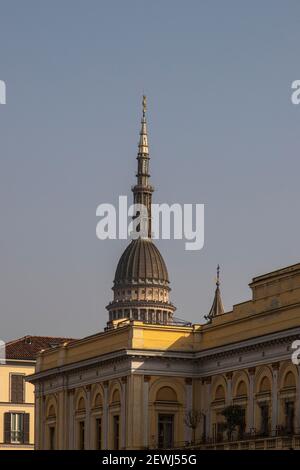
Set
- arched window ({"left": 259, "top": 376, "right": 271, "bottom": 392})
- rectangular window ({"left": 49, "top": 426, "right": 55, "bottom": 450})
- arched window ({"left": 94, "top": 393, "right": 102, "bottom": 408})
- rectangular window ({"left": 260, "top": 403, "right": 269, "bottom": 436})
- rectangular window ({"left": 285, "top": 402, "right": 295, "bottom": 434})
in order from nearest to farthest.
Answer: rectangular window ({"left": 285, "top": 402, "right": 295, "bottom": 434}), rectangular window ({"left": 260, "top": 403, "right": 269, "bottom": 436}), arched window ({"left": 259, "top": 376, "right": 271, "bottom": 392}), arched window ({"left": 94, "top": 393, "right": 102, "bottom": 408}), rectangular window ({"left": 49, "top": 426, "right": 55, "bottom": 450})

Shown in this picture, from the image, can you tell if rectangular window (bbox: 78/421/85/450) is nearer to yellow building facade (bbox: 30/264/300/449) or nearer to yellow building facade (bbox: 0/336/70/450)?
yellow building facade (bbox: 30/264/300/449)

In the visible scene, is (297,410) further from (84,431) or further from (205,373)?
(84,431)

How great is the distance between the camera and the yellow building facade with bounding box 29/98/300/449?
103 metres

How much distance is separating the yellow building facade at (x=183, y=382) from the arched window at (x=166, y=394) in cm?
6

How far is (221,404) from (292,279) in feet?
38.3

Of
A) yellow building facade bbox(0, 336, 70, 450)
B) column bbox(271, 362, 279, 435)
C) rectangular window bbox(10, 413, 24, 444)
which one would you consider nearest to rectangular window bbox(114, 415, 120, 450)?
column bbox(271, 362, 279, 435)

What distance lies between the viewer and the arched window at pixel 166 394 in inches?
4459

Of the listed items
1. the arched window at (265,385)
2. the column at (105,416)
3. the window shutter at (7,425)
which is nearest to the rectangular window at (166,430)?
the column at (105,416)

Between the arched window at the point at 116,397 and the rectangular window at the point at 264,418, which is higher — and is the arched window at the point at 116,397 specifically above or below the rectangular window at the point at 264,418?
above

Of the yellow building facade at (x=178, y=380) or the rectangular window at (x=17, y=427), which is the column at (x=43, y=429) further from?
the rectangular window at (x=17, y=427)

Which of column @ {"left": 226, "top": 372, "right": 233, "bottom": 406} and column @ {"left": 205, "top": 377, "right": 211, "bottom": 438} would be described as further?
column @ {"left": 205, "top": 377, "right": 211, "bottom": 438}

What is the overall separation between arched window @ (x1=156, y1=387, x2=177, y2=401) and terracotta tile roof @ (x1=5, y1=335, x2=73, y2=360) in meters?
33.0

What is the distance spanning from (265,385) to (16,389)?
147 feet
